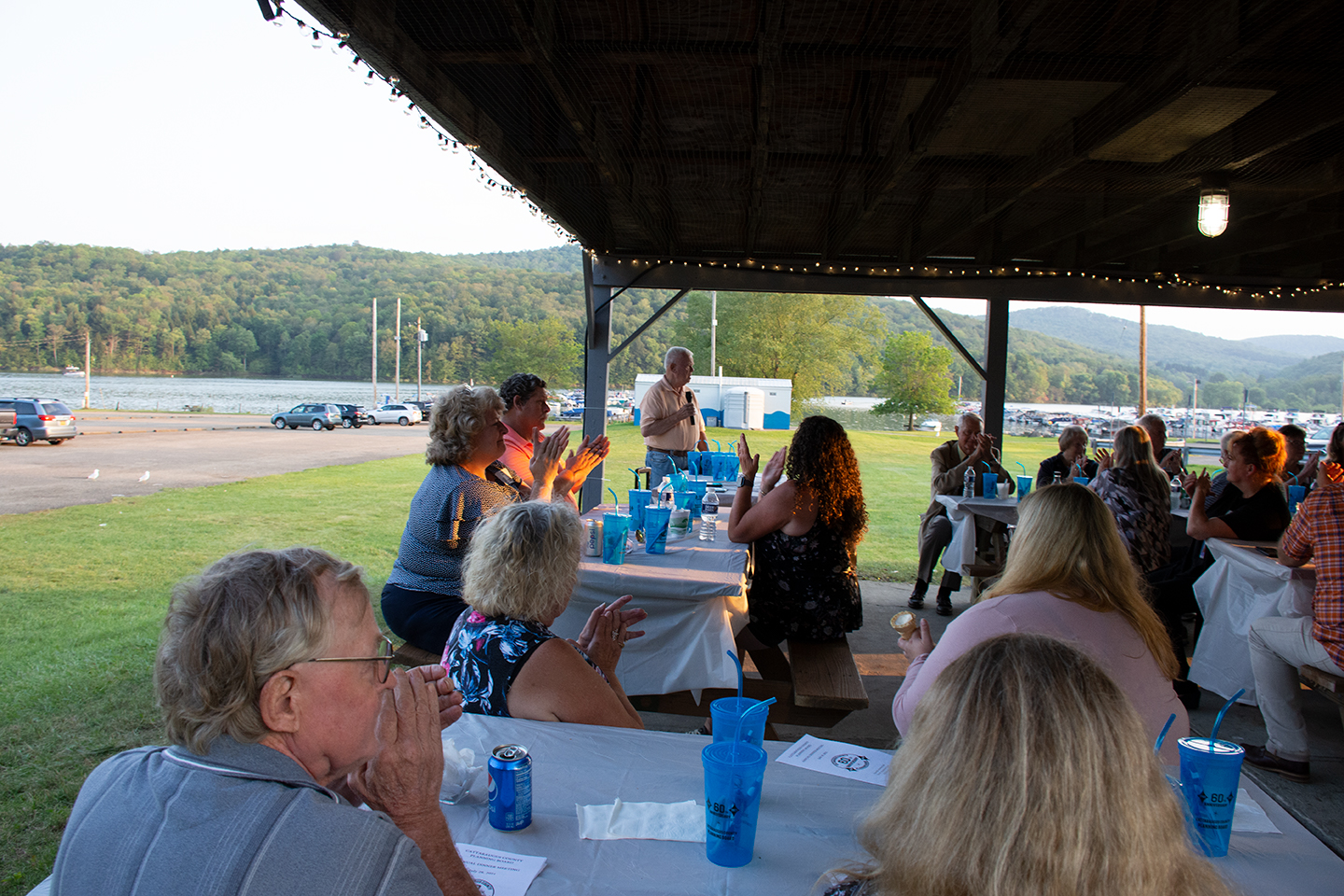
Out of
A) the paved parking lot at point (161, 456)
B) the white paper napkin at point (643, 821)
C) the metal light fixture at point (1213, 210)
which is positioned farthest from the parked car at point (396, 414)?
the white paper napkin at point (643, 821)

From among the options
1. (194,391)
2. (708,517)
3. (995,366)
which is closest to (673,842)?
(708,517)

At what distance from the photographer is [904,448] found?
920 inches

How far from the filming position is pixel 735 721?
1386 millimetres

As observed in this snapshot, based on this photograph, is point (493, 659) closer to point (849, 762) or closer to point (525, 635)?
point (525, 635)

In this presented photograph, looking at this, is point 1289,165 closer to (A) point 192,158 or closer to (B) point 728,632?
(B) point 728,632

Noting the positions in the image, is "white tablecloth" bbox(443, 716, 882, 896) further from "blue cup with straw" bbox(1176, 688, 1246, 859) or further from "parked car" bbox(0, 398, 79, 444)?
"parked car" bbox(0, 398, 79, 444)

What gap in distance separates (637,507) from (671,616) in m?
0.72

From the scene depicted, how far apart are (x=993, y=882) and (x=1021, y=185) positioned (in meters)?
4.77

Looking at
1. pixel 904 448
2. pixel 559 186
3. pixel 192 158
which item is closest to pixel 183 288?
pixel 192 158

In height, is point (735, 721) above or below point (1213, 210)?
below

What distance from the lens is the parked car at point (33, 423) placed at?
20.2 m

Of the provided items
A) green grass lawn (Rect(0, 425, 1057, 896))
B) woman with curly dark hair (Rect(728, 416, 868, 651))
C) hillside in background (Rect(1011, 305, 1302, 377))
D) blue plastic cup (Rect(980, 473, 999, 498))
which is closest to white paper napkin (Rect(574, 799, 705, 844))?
green grass lawn (Rect(0, 425, 1057, 896))

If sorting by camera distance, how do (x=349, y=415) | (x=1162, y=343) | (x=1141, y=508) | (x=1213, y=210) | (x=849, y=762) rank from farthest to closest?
(x=1162, y=343) < (x=349, y=415) < (x=1213, y=210) < (x=1141, y=508) < (x=849, y=762)

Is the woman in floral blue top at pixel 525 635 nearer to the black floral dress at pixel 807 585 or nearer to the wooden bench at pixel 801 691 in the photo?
the wooden bench at pixel 801 691
